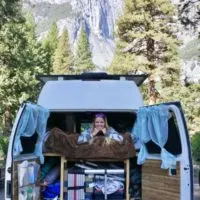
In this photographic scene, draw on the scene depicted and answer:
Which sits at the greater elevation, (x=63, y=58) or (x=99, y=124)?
(x=63, y=58)

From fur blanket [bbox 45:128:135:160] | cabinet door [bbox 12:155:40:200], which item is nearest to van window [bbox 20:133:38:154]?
cabinet door [bbox 12:155:40:200]

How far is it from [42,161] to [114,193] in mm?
1254

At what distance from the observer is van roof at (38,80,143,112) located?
26.6 ft

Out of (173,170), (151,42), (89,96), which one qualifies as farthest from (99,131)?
(151,42)

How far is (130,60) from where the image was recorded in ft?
132

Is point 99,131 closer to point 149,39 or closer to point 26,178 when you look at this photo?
point 26,178

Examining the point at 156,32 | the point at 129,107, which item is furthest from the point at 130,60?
the point at 129,107

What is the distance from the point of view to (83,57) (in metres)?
88.9

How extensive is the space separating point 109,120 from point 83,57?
3142 inches

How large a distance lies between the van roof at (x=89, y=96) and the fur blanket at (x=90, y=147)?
0.43m

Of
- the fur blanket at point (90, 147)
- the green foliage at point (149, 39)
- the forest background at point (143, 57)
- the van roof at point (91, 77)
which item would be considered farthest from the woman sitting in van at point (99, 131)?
the green foliage at point (149, 39)

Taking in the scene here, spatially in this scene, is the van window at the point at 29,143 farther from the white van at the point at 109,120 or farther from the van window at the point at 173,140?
the van window at the point at 173,140

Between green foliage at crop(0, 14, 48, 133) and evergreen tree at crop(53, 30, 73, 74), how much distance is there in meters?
30.0

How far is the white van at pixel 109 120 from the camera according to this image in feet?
21.2
